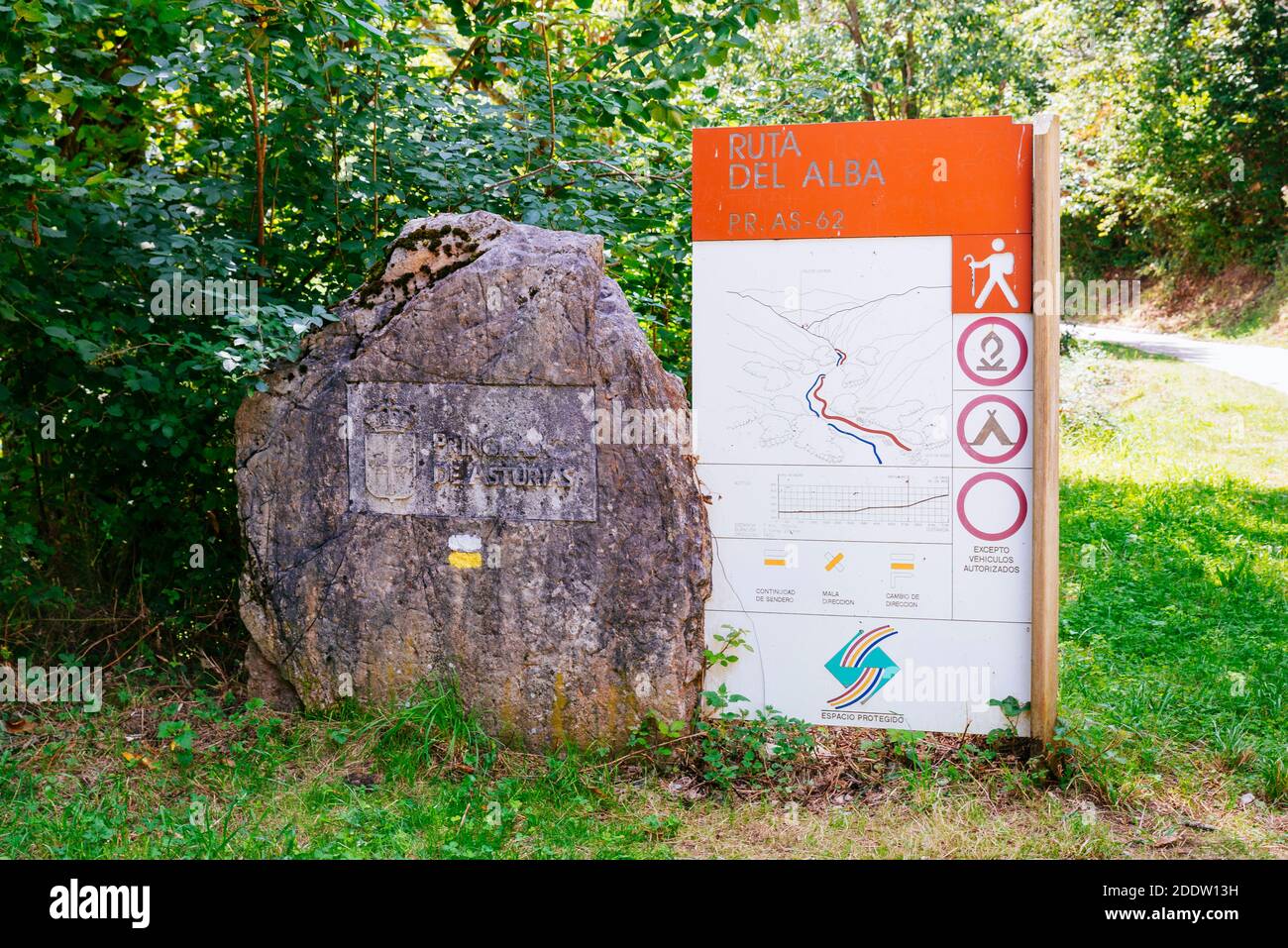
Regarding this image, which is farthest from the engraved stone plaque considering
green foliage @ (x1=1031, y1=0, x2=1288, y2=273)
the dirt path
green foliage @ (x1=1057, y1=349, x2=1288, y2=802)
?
green foliage @ (x1=1031, y1=0, x2=1288, y2=273)

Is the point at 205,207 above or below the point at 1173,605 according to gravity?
above

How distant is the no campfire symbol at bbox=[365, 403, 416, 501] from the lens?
14.3 ft

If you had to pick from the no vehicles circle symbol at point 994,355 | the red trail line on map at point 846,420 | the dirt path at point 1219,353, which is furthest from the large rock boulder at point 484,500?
the dirt path at point 1219,353

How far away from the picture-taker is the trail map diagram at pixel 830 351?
4.15 meters

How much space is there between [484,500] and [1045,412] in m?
2.24

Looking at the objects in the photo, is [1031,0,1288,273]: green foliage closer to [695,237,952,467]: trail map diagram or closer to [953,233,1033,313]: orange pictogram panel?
[953,233,1033,313]: orange pictogram panel

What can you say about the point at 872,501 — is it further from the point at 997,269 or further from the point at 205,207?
the point at 205,207

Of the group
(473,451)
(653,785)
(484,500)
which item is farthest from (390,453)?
(653,785)

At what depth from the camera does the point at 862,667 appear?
421 centimetres

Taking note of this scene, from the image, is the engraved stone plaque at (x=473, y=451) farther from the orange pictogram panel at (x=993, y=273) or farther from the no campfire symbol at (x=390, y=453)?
the orange pictogram panel at (x=993, y=273)

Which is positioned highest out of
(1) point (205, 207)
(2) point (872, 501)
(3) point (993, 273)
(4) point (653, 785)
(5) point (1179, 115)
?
(5) point (1179, 115)

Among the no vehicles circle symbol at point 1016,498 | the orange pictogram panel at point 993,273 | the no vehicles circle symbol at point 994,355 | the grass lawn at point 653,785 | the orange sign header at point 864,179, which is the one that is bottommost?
the grass lawn at point 653,785

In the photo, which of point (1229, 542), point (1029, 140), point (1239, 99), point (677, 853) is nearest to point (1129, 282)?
point (1239, 99)
